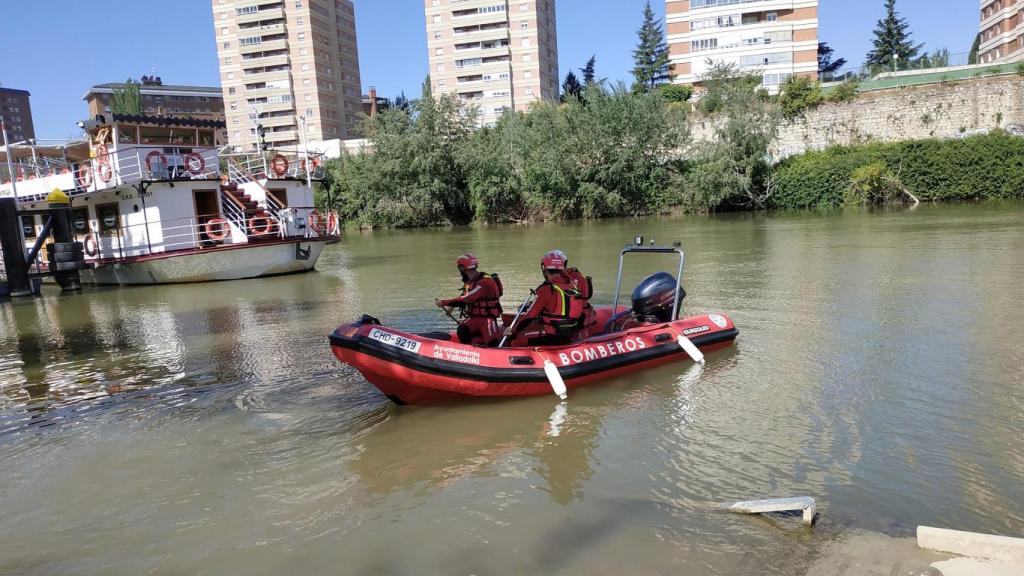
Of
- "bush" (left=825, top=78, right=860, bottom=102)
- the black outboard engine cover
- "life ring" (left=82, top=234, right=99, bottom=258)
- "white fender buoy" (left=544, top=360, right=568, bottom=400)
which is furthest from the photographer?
"bush" (left=825, top=78, right=860, bottom=102)

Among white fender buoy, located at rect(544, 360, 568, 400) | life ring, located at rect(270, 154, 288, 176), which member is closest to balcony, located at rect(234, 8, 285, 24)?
life ring, located at rect(270, 154, 288, 176)

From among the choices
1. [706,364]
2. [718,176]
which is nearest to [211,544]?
[706,364]

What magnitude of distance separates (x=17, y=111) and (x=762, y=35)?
5045 inches

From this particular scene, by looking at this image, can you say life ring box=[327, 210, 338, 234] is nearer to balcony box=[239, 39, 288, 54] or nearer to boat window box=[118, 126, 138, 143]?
boat window box=[118, 126, 138, 143]

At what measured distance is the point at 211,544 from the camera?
4.32 meters

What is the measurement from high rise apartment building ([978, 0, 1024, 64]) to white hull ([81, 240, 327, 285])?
193 feet

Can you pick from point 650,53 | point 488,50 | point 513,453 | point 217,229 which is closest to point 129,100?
point 488,50

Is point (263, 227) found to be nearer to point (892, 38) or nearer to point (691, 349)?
point (691, 349)

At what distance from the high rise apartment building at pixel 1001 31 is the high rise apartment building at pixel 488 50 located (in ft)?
141

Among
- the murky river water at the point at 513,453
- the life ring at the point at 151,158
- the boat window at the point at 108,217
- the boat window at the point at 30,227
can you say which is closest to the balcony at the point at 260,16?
the boat window at the point at 30,227

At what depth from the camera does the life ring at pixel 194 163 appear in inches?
725

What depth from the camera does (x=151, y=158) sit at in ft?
57.2

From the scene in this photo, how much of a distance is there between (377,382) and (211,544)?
7.45ft

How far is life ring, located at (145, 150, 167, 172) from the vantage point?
682 inches
